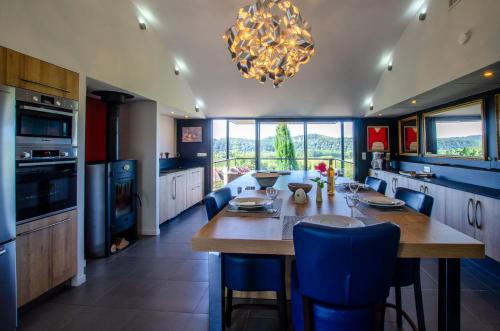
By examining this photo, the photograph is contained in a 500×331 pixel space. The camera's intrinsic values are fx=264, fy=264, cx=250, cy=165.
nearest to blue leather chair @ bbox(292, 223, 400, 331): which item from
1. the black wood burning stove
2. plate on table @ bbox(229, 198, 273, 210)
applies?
plate on table @ bbox(229, 198, 273, 210)

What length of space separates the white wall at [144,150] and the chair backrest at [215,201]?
2.22 metres

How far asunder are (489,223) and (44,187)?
13.8 feet

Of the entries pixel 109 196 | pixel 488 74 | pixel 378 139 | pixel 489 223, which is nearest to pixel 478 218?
pixel 489 223

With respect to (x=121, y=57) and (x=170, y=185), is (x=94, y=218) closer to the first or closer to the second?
(x=170, y=185)

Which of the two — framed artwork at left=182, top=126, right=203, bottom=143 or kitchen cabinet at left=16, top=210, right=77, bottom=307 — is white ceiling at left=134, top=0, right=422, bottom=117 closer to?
framed artwork at left=182, top=126, right=203, bottom=143

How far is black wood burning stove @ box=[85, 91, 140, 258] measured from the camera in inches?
126

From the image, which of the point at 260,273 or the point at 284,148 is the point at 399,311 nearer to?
the point at 260,273

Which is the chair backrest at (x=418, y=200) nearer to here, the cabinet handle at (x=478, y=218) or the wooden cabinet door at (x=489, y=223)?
the wooden cabinet door at (x=489, y=223)

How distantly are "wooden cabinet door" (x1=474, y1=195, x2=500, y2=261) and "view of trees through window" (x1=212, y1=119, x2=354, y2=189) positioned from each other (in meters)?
3.75

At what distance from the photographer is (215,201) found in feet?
6.31

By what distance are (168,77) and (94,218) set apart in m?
2.50

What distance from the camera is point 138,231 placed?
415 centimetres

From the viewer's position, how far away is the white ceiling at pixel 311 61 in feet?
11.6

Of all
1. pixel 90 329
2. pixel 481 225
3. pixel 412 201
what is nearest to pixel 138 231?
pixel 90 329
